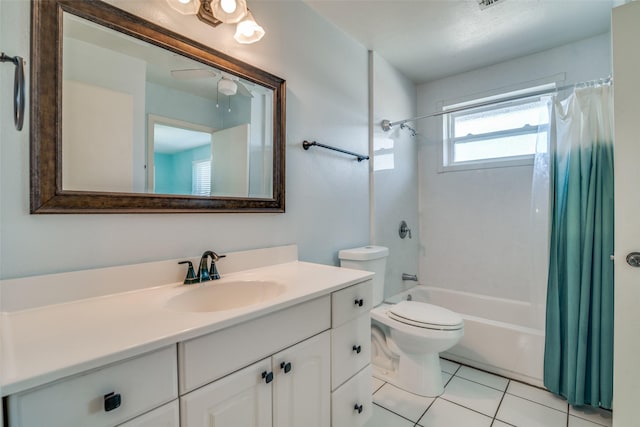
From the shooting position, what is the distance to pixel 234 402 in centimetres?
82

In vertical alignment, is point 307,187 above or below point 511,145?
below

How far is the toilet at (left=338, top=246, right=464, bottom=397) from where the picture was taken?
1726mm

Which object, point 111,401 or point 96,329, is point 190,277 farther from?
point 111,401

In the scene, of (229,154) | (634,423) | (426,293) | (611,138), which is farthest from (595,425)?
(229,154)

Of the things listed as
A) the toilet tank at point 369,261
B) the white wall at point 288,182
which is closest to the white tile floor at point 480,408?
the toilet tank at point 369,261

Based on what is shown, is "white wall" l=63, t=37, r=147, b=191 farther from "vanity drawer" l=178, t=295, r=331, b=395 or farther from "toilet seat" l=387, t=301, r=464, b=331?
"toilet seat" l=387, t=301, r=464, b=331

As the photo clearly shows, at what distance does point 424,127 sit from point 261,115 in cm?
193

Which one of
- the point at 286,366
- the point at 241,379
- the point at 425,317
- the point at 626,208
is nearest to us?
the point at 241,379

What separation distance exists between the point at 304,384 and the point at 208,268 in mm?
583

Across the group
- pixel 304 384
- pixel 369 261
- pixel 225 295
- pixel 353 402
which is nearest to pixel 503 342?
pixel 369 261

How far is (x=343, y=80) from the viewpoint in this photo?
2.01 meters

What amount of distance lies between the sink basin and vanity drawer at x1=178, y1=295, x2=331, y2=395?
156 millimetres

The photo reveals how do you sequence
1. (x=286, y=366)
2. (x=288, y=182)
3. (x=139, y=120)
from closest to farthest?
1. (x=286, y=366)
2. (x=139, y=120)
3. (x=288, y=182)

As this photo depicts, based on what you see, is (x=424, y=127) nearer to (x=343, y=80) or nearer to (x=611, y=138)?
(x=343, y=80)
